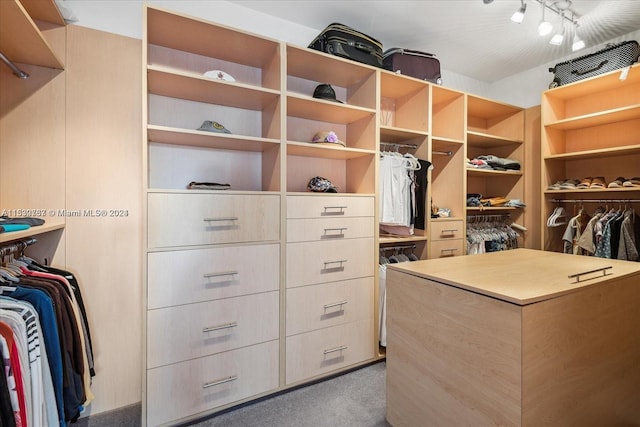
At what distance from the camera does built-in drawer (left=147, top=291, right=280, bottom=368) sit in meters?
1.61

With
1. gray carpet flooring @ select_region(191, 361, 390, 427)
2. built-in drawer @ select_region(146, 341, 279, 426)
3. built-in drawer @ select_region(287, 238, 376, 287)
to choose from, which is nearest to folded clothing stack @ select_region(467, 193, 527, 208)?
built-in drawer @ select_region(287, 238, 376, 287)

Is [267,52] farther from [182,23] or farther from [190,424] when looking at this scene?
[190,424]

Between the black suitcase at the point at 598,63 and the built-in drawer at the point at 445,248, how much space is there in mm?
1706

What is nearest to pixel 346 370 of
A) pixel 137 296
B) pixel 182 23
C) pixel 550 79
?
pixel 137 296

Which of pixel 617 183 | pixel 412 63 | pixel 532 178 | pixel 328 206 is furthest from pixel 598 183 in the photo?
pixel 328 206

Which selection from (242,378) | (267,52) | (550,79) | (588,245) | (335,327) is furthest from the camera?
(550,79)

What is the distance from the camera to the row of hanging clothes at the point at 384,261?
2385mm

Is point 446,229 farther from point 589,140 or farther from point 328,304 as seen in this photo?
point 589,140

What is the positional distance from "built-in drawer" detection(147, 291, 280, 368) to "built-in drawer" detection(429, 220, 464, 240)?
58.0 inches

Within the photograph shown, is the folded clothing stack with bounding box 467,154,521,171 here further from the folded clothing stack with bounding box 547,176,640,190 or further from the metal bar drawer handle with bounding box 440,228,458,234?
the metal bar drawer handle with bounding box 440,228,458,234

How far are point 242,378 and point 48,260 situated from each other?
127 cm

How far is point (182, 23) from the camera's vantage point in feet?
5.58

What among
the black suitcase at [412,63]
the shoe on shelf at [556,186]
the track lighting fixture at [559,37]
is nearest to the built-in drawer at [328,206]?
the black suitcase at [412,63]

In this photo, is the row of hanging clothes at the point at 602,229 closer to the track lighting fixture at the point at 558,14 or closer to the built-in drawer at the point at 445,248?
the built-in drawer at the point at 445,248
